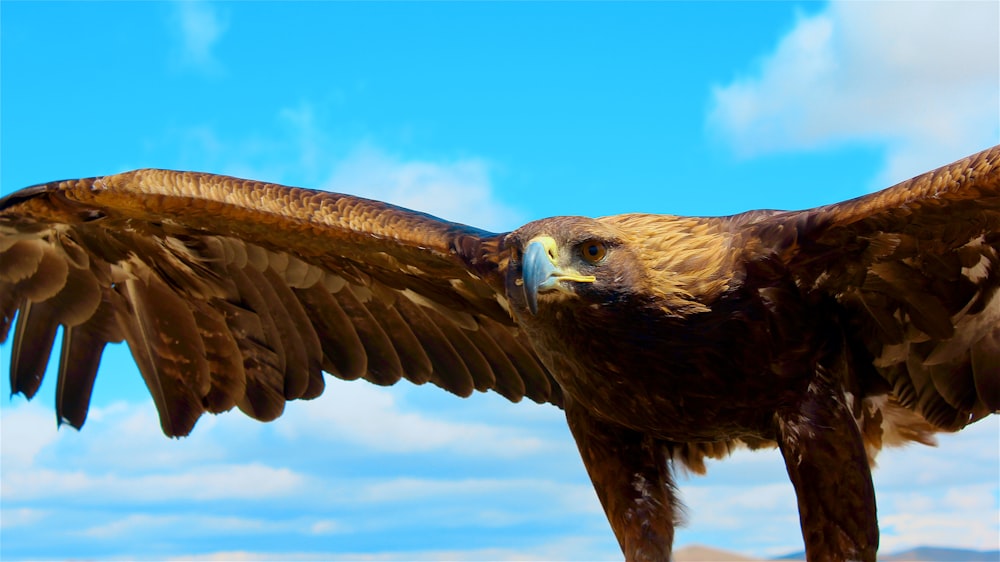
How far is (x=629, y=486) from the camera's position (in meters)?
5.89

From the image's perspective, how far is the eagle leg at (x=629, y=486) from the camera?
5.85 metres

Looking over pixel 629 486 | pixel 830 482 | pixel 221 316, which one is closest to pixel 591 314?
pixel 629 486

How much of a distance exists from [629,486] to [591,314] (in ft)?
4.29

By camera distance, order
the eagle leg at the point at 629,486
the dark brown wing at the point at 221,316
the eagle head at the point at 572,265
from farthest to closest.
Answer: the dark brown wing at the point at 221,316 → the eagle leg at the point at 629,486 → the eagle head at the point at 572,265

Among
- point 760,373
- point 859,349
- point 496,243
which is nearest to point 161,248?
point 496,243

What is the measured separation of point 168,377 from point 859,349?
409cm

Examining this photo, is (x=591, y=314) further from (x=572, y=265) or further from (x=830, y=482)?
(x=830, y=482)

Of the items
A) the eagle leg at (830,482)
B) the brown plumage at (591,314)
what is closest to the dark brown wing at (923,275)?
the brown plumage at (591,314)

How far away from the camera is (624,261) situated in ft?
16.3

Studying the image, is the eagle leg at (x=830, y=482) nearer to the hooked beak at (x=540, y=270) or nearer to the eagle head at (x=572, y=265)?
the eagle head at (x=572, y=265)

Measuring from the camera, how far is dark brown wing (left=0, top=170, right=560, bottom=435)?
260 inches

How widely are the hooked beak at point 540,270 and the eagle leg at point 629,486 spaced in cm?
131

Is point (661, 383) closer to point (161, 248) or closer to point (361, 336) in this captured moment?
point (361, 336)

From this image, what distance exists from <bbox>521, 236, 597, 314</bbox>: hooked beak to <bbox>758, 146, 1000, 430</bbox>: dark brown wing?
106 cm
